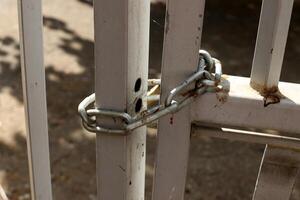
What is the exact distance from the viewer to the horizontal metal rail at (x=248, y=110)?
0.98 metres

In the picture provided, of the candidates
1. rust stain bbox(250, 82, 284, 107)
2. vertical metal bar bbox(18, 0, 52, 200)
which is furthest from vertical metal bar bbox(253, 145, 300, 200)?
vertical metal bar bbox(18, 0, 52, 200)

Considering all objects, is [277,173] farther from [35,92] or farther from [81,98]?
[81,98]

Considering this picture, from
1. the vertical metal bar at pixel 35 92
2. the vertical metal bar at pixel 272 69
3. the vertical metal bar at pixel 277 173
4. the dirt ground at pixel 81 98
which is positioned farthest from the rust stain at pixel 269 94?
the dirt ground at pixel 81 98

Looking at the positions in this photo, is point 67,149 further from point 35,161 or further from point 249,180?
point 35,161

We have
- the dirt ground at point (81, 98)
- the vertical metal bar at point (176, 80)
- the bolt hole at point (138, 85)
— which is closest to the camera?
the vertical metal bar at point (176, 80)

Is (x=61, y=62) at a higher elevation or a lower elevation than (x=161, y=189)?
lower

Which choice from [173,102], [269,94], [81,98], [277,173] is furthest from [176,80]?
[81,98]

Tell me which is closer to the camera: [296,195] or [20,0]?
[20,0]

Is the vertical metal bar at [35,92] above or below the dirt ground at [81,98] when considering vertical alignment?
above

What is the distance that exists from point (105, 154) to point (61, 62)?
3570mm

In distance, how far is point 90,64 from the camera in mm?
4535

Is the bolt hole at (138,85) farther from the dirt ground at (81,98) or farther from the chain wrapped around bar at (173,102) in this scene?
the dirt ground at (81,98)

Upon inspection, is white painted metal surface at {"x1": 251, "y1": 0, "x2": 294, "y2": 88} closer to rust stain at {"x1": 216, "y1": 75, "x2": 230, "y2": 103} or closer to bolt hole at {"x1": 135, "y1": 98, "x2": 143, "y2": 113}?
rust stain at {"x1": 216, "y1": 75, "x2": 230, "y2": 103}

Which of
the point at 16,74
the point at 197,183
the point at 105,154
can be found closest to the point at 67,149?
the point at 197,183
